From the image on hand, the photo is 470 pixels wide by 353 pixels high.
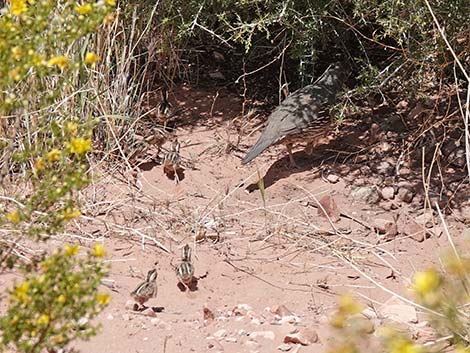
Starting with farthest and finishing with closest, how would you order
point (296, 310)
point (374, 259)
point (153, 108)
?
point (153, 108), point (374, 259), point (296, 310)

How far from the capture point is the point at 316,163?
25.1ft

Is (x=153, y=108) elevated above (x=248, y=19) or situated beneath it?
situated beneath

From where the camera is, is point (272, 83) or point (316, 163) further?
point (272, 83)

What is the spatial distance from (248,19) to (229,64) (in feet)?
5.31

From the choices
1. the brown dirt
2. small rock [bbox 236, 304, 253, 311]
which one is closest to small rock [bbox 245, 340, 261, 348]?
the brown dirt

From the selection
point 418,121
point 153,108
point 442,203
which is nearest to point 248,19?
point 153,108

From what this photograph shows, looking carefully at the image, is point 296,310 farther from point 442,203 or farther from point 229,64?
point 229,64

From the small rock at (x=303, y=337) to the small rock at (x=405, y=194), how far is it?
2.30m

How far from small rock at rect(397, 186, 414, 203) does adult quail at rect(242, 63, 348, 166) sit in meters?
0.90

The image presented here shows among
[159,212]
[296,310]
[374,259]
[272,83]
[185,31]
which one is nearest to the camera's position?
[296,310]

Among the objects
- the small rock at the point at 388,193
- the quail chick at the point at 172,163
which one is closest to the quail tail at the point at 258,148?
the quail chick at the point at 172,163

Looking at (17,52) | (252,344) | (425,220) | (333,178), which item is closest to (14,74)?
(17,52)

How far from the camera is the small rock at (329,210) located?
678 centimetres

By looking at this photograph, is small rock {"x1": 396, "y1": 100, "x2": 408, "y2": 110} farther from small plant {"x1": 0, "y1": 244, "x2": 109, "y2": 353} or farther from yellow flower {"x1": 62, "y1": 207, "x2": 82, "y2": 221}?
small plant {"x1": 0, "y1": 244, "x2": 109, "y2": 353}
